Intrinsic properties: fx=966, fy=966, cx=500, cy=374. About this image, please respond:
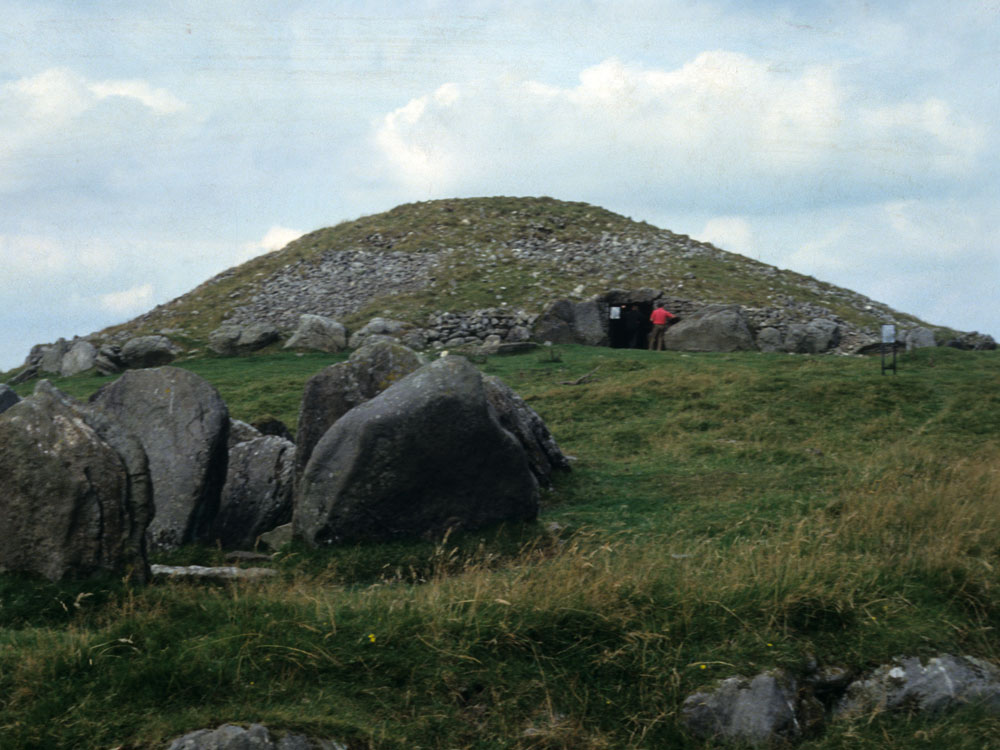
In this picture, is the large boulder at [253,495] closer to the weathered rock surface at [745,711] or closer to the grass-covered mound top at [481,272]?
the weathered rock surface at [745,711]

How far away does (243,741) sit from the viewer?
618 centimetres

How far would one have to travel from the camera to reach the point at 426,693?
693cm

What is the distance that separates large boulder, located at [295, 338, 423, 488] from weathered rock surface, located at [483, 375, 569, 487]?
1.24m

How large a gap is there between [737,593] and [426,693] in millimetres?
2650

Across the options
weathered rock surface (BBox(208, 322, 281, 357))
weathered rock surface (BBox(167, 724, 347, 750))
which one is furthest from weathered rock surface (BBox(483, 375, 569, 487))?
weathered rock surface (BBox(208, 322, 281, 357))

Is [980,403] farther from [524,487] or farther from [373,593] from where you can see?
[373,593]

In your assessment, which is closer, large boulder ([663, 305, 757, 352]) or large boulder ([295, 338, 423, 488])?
large boulder ([295, 338, 423, 488])

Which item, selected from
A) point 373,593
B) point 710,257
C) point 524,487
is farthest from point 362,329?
point 373,593

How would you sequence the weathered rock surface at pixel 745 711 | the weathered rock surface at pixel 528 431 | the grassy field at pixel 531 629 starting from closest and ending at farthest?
the grassy field at pixel 531 629, the weathered rock surface at pixel 745 711, the weathered rock surface at pixel 528 431

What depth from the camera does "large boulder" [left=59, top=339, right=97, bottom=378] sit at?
3400 cm

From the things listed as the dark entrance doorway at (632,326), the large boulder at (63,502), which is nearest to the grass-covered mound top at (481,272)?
the dark entrance doorway at (632,326)

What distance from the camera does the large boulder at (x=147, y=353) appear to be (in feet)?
109

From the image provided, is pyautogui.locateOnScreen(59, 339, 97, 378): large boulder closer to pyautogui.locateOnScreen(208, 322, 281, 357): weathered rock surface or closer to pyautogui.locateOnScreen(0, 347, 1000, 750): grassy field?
pyautogui.locateOnScreen(208, 322, 281, 357): weathered rock surface

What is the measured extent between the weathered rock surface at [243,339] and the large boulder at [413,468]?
24.5 metres
